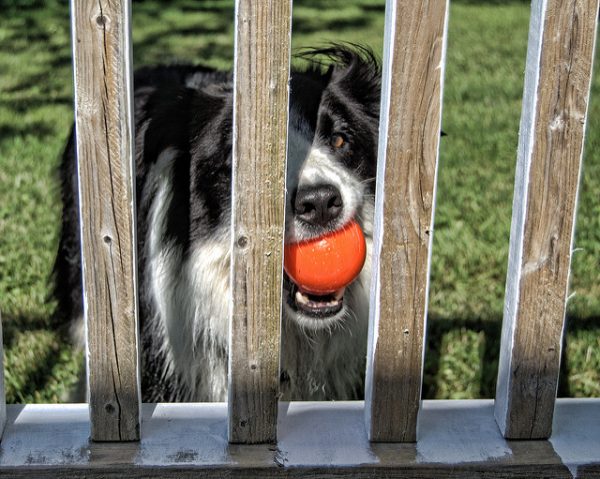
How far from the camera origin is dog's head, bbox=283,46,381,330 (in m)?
2.87

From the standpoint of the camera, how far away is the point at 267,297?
2.34m

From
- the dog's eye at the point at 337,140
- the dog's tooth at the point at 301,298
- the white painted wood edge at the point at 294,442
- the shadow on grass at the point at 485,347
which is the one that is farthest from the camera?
the shadow on grass at the point at 485,347

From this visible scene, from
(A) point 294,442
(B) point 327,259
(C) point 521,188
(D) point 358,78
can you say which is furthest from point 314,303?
(C) point 521,188

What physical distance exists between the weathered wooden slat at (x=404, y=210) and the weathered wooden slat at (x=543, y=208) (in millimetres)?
226

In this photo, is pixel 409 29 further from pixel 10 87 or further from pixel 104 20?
pixel 10 87

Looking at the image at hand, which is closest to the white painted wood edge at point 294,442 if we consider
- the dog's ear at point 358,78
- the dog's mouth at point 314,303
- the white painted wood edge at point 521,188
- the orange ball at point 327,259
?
the white painted wood edge at point 521,188

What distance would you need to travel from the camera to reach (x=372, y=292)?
7.89ft

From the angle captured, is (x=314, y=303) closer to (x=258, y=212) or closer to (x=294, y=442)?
(x=294, y=442)

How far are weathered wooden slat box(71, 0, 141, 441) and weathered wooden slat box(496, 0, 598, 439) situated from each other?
3.07 ft

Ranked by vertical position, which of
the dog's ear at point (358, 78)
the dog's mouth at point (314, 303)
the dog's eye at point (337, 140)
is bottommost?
the dog's mouth at point (314, 303)

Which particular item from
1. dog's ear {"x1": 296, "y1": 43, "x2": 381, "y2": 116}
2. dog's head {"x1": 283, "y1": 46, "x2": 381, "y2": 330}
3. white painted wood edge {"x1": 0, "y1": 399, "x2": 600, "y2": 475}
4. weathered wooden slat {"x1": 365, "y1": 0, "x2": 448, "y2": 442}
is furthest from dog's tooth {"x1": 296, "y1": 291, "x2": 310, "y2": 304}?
dog's ear {"x1": 296, "y1": 43, "x2": 381, "y2": 116}

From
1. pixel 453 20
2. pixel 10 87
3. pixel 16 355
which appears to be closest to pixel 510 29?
pixel 453 20

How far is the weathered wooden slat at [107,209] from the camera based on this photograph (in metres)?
2.08

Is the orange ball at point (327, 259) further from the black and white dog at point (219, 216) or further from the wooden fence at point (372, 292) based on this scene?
the wooden fence at point (372, 292)
